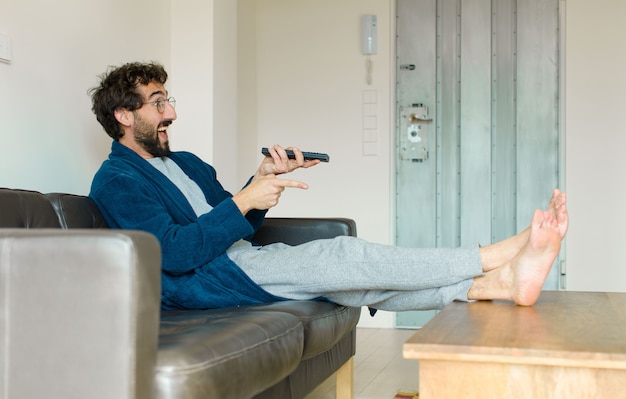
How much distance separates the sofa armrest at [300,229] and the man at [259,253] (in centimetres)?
35

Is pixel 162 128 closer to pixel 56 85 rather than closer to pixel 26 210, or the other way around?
pixel 56 85

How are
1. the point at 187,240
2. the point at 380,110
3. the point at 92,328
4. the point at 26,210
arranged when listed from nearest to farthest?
the point at 92,328 → the point at 26,210 → the point at 187,240 → the point at 380,110

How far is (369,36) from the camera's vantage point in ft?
16.1

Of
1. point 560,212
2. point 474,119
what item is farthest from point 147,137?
point 474,119

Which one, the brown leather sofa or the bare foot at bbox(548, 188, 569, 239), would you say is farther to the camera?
the bare foot at bbox(548, 188, 569, 239)

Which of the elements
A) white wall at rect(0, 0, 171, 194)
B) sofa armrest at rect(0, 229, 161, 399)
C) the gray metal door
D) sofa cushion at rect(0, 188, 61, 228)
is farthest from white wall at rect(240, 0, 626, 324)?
sofa armrest at rect(0, 229, 161, 399)

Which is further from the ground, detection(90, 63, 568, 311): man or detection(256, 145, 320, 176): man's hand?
detection(256, 145, 320, 176): man's hand

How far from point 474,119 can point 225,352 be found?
352cm

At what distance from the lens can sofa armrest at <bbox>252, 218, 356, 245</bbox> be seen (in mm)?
3016

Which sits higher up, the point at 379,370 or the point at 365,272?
the point at 365,272

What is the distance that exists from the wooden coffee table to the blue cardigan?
32.3 inches

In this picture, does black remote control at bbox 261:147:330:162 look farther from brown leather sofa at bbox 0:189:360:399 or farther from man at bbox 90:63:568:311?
brown leather sofa at bbox 0:189:360:399

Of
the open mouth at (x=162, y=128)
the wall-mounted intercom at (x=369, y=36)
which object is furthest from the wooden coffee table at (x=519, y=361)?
the wall-mounted intercom at (x=369, y=36)

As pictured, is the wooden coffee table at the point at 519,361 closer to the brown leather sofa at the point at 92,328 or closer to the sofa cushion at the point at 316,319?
the brown leather sofa at the point at 92,328
